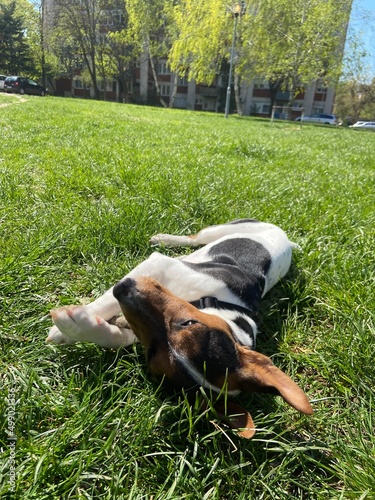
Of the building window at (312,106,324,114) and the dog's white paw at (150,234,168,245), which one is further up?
the building window at (312,106,324,114)

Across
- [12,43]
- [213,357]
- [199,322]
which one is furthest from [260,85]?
[213,357]

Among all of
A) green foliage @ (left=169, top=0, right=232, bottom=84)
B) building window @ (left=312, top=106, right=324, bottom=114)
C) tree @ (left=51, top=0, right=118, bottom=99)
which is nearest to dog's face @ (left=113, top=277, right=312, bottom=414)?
green foliage @ (left=169, top=0, right=232, bottom=84)

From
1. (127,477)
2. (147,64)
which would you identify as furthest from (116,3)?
(127,477)

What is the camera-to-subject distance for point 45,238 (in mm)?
3178

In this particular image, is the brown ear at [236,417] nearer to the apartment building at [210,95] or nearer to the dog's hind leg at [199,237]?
the dog's hind leg at [199,237]

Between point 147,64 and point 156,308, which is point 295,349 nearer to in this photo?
point 156,308

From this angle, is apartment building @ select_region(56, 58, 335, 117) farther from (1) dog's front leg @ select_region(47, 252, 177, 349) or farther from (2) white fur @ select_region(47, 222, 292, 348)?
(1) dog's front leg @ select_region(47, 252, 177, 349)

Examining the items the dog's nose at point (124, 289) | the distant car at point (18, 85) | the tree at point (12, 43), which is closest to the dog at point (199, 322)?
the dog's nose at point (124, 289)

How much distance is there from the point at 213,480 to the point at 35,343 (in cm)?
116

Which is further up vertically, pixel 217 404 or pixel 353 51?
pixel 353 51

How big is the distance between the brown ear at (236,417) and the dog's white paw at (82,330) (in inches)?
25.2

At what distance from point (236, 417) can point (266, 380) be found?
9.0 inches

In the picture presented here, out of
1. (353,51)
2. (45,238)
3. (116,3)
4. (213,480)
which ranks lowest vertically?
(213,480)

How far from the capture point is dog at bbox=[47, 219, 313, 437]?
64.1 inches
